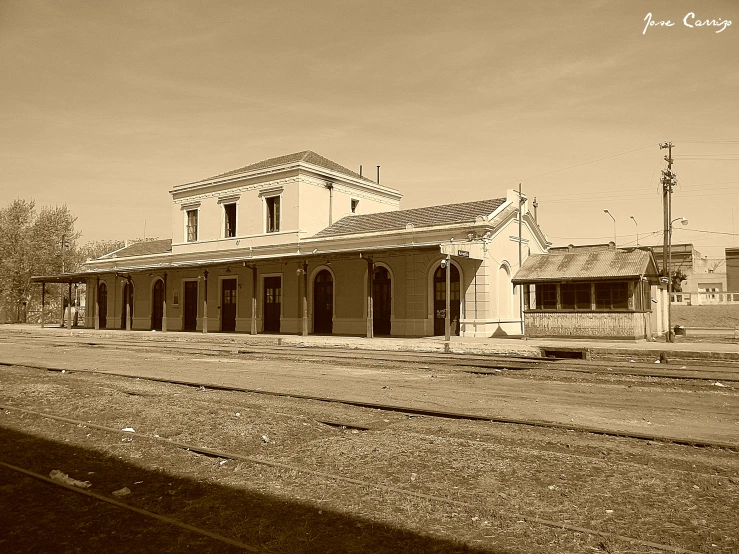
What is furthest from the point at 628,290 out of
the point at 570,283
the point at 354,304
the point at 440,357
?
the point at 354,304

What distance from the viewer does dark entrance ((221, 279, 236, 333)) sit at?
95.0 ft

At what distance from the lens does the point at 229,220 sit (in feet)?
99.9

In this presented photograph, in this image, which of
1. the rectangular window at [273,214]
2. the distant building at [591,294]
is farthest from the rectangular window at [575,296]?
the rectangular window at [273,214]

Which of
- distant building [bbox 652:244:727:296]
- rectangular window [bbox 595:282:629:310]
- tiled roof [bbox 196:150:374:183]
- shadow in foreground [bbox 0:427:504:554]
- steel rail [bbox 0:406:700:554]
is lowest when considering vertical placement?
shadow in foreground [bbox 0:427:504:554]

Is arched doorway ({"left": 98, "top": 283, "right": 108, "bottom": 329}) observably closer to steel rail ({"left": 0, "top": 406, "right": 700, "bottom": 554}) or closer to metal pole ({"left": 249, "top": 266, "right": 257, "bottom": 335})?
metal pole ({"left": 249, "top": 266, "right": 257, "bottom": 335})

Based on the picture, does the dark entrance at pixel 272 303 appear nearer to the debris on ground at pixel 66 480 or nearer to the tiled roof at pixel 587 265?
the tiled roof at pixel 587 265

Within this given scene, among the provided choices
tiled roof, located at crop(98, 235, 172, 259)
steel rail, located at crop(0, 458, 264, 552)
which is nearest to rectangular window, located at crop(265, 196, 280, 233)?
tiled roof, located at crop(98, 235, 172, 259)

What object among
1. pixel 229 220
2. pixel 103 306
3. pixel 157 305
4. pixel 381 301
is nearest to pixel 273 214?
pixel 229 220

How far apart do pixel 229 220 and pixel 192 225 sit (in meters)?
2.96

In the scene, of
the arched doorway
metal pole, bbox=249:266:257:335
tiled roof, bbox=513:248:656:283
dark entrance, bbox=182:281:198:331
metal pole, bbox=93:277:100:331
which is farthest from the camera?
the arched doorway

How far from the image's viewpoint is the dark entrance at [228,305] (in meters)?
29.0

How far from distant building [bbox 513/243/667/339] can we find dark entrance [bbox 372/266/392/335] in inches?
220

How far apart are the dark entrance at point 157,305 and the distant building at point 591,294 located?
20497 millimetres

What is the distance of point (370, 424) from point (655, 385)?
20.1ft
